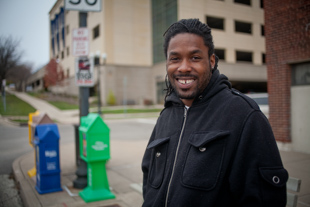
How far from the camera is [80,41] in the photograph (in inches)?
199

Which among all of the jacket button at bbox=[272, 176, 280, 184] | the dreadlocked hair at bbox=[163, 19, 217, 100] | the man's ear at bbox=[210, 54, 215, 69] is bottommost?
the jacket button at bbox=[272, 176, 280, 184]

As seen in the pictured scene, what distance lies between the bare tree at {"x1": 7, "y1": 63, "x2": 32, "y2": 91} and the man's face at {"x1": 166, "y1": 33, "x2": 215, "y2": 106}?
4204 mm

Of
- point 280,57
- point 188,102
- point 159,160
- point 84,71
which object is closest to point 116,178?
point 84,71

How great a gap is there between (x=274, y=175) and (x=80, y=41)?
460 cm

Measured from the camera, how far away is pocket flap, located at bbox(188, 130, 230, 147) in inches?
56.7

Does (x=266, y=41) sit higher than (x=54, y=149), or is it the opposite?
(x=266, y=41)

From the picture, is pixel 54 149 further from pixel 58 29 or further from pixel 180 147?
pixel 180 147

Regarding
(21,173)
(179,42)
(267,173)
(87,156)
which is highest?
(179,42)

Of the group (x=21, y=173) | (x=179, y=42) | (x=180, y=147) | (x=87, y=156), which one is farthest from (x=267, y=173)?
(x=21, y=173)

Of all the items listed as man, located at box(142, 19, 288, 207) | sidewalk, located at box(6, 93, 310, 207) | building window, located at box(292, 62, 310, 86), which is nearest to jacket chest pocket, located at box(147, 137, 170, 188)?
man, located at box(142, 19, 288, 207)

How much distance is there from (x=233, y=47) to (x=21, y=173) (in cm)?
526

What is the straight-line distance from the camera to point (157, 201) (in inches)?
67.0

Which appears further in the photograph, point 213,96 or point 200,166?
point 213,96

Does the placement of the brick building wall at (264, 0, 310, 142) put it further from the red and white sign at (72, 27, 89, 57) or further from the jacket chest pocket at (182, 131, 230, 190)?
the jacket chest pocket at (182, 131, 230, 190)
